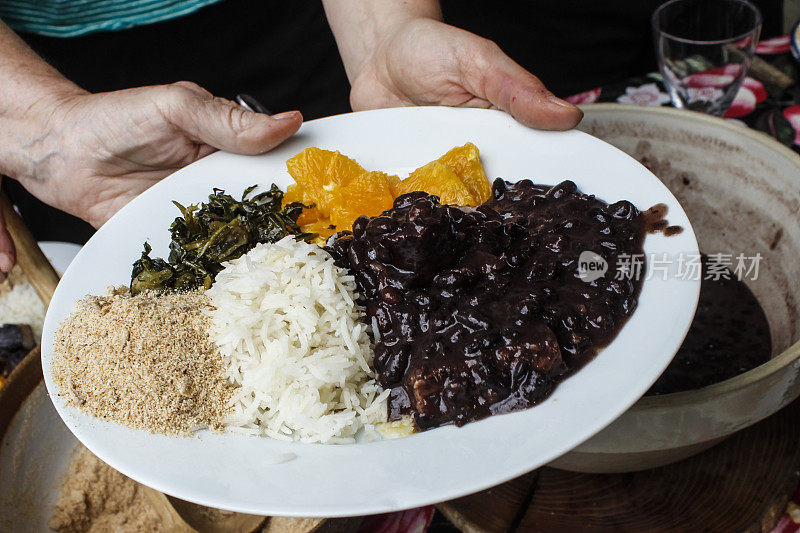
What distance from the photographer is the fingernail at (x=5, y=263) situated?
2977 millimetres

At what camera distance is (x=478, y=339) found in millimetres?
1828

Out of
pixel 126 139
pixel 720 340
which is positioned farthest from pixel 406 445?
pixel 126 139

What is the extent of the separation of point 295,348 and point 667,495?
1.30 meters

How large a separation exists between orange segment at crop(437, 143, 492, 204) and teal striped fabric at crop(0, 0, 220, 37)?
1876 mm

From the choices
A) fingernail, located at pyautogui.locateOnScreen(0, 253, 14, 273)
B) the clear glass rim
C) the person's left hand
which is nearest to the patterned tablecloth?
the clear glass rim

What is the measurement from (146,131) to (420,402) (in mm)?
1826

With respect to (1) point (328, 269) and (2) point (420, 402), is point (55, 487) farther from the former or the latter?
(2) point (420, 402)

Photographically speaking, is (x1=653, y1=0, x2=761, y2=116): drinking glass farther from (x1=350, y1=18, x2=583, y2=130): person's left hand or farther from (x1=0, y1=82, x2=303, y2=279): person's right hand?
(x1=0, y1=82, x2=303, y2=279): person's right hand

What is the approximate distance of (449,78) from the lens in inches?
→ 112

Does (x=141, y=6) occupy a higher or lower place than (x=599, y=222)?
higher

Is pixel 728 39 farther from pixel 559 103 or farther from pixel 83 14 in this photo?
pixel 83 14

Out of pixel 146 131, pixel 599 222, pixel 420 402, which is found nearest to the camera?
pixel 420 402

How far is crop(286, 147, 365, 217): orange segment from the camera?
245 cm

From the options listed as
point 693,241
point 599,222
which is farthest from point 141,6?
point 693,241
